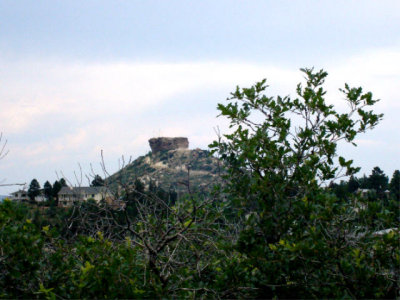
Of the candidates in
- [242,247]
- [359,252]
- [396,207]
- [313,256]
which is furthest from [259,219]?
[396,207]

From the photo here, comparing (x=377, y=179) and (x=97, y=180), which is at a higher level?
(x=377, y=179)

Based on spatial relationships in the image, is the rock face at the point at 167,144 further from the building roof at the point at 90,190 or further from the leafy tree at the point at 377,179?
the building roof at the point at 90,190

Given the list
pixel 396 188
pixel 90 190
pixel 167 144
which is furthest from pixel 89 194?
pixel 167 144

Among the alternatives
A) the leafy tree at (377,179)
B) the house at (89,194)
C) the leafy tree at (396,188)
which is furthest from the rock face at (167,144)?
the house at (89,194)

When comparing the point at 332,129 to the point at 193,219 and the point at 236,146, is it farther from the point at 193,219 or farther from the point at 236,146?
the point at 193,219

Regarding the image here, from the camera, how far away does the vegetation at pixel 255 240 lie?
4156 millimetres

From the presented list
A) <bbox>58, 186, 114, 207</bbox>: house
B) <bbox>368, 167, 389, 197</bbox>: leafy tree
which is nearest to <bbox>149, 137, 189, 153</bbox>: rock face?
<bbox>368, 167, 389, 197</bbox>: leafy tree

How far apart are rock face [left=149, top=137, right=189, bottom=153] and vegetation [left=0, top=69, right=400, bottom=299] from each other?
143m

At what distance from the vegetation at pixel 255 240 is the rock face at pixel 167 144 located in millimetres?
142702

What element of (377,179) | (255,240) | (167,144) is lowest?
(255,240)

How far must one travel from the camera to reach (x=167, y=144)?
492 ft

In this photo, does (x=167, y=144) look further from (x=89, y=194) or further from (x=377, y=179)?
(x=89, y=194)

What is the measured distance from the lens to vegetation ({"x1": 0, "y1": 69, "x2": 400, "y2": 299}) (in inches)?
164

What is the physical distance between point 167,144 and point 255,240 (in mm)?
145919
